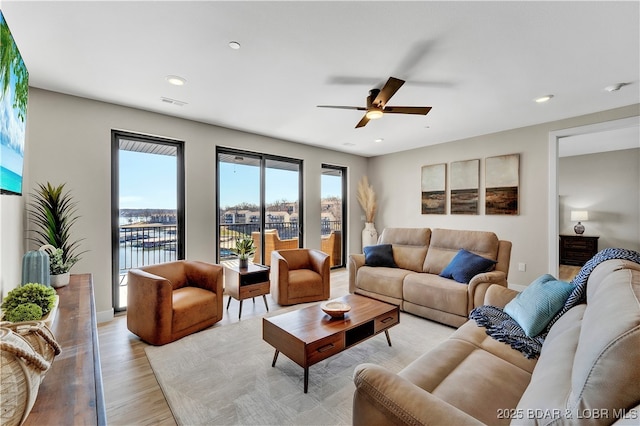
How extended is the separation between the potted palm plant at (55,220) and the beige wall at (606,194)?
801 centimetres

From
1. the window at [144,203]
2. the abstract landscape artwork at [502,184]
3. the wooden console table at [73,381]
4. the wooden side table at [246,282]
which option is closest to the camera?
the wooden console table at [73,381]

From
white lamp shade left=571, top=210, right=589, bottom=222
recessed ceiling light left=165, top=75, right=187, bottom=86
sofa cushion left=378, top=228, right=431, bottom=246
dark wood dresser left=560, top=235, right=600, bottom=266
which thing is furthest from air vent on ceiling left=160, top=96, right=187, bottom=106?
dark wood dresser left=560, top=235, right=600, bottom=266

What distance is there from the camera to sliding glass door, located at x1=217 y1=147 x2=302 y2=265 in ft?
14.6

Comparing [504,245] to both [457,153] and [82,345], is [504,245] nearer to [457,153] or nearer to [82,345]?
[457,153]

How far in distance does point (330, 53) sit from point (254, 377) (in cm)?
264

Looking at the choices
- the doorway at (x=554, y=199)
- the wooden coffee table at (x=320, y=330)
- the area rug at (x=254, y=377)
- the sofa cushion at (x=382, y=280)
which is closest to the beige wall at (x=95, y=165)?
the area rug at (x=254, y=377)

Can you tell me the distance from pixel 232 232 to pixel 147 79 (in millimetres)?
2482

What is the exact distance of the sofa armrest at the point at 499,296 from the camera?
2281 mm

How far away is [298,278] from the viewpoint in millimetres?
3797

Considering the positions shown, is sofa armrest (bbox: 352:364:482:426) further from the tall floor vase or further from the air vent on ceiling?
the tall floor vase

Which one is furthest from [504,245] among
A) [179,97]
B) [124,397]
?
[179,97]

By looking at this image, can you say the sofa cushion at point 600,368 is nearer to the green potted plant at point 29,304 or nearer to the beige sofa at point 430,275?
the beige sofa at point 430,275

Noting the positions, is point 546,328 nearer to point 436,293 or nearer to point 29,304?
point 436,293

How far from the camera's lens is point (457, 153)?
16.6 ft
